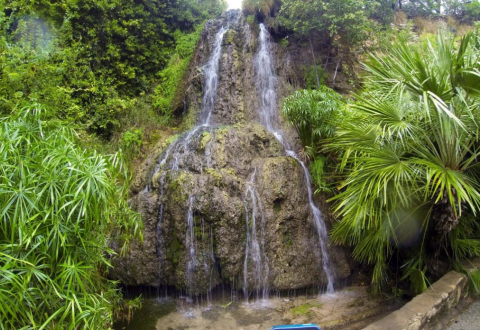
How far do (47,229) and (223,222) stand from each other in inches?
152

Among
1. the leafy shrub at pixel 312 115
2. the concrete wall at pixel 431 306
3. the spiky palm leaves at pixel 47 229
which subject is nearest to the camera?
the spiky palm leaves at pixel 47 229

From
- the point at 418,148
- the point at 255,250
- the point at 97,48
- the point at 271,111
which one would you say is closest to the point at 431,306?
the point at 418,148

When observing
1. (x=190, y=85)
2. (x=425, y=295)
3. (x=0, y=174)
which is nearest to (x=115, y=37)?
(x=190, y=85)

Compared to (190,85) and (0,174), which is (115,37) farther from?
(0,174)

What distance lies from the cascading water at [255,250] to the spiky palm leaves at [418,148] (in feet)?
6.27

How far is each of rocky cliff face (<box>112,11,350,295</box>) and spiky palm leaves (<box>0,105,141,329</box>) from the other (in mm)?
3055

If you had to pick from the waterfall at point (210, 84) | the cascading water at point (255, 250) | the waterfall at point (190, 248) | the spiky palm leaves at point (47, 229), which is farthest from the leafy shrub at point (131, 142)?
the spiky palm leaves at point (47, 229)

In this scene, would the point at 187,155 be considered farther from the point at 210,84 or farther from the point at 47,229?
the point at 47,229

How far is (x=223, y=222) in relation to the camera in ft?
21.6

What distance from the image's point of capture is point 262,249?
6.71 metres

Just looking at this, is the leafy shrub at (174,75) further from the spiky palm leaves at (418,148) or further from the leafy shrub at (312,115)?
the spiky palm leaves at (418,148)

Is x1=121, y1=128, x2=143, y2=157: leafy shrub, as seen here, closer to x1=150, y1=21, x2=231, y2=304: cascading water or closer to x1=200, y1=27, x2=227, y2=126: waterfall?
x1=150, y1=21, x2=231, y2=304: cascading water

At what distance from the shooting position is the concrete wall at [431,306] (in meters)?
3.88

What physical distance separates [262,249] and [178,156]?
9.48 ft
